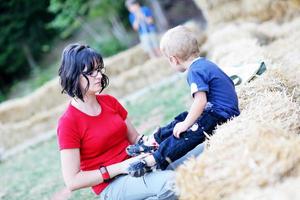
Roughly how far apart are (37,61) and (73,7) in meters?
3.90

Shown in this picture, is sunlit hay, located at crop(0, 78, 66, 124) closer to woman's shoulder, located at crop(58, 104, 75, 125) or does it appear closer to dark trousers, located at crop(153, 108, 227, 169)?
woman's shoulder, located at crop(58, 104, 75, 125)

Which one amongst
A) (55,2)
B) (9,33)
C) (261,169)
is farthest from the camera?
(9,33)

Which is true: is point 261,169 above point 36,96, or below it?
above

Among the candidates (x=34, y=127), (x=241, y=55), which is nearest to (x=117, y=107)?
(x=241, y=55)

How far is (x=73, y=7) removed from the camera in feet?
65.5

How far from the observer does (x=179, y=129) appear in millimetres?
3643

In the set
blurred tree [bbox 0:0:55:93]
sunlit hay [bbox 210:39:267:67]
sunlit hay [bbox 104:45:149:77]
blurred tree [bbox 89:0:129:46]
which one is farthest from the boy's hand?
blurred tree [bbox 0:0:55:93]

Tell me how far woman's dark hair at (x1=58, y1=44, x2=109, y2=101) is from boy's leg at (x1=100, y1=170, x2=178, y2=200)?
705mm

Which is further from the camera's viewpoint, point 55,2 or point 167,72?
point 55,2

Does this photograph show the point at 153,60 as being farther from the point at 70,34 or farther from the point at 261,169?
the point at 261,169

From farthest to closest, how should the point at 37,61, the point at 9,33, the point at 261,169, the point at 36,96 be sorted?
the point at 37,61 → the point at 9,33 → the point at 36,96 → the point at 261,169

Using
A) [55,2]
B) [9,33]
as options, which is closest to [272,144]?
[55,2]

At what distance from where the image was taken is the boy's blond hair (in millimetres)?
3699

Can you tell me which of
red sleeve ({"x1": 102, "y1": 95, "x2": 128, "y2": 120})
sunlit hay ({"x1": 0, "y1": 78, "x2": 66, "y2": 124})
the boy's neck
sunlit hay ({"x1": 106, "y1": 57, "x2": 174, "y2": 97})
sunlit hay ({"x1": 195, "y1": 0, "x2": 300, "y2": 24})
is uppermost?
the boy's neck
